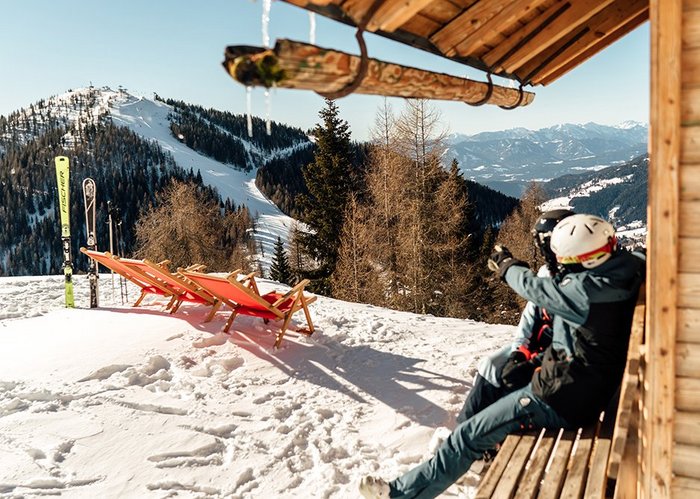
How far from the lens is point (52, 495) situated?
2.91 metres

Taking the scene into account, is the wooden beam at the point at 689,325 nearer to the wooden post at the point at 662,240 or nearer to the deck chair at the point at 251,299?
the wooden post at the point at 662,240

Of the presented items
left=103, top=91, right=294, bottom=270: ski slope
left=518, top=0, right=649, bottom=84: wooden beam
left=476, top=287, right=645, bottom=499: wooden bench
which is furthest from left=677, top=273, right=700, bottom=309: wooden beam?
left=103, top=91, right=294, bottom=270: ski slope

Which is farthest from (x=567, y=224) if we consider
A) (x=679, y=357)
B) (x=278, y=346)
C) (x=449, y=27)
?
(x=278, y=346)

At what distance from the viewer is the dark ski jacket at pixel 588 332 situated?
90.0 inches

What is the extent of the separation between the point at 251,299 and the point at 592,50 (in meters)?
4.50

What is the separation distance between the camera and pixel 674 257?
Result: 1.91 m

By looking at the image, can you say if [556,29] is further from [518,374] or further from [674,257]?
[518,374]

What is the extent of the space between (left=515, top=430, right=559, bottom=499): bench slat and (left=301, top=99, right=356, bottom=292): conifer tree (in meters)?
18.4

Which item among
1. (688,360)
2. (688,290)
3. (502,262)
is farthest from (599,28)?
(688,360)

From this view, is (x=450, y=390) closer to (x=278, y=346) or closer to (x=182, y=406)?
(x=278, y=346)

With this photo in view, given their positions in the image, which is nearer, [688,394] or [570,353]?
[688,394]

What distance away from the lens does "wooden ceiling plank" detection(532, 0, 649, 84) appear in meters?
3.49

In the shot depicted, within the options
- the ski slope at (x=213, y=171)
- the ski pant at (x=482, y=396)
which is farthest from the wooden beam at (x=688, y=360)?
the ski slope at (x=213, y=171)

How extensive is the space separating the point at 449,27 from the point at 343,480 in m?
3.08
